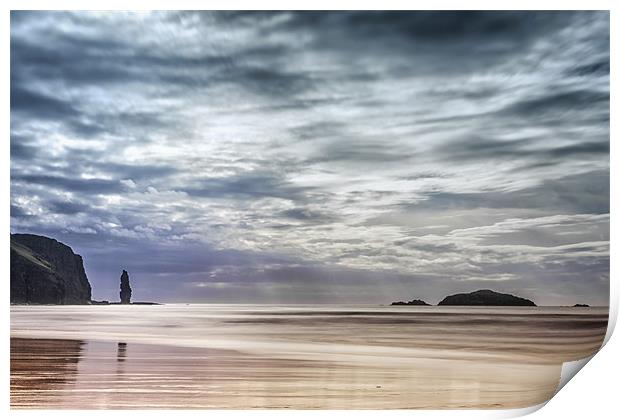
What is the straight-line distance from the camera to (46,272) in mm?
2982

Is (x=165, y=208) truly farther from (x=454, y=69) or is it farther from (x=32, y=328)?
(x=454, y=69)

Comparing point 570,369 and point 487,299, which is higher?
point 487,299

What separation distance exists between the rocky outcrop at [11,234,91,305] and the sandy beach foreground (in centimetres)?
6

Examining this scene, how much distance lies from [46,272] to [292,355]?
0.93 meters

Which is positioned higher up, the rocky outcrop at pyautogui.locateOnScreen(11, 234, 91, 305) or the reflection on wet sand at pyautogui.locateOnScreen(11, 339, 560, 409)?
the rocky outcrop at pyautogui.locateOnScreen(11, 234, 91, 305)

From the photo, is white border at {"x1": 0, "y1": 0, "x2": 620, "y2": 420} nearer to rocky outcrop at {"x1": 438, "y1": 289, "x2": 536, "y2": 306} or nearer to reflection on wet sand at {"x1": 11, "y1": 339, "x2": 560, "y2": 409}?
reflection on wet sand at {"x1": 11, "y1": 339, "x2": 560, "y2": 409}

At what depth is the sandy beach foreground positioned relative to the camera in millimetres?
2959

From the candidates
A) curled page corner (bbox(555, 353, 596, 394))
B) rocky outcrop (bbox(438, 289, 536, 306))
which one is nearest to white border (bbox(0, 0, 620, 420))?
curled page corner (bbox(555, 353, 596, 394))

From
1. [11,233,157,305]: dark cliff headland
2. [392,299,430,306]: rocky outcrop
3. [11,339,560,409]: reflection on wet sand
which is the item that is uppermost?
[11,233,157,305]: dark cliff headland

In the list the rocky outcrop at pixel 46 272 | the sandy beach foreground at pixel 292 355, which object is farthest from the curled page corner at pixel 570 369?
the rocky outcrop at pixel 46 272

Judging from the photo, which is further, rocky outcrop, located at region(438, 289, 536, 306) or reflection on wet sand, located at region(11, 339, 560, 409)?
rocky outcrop, located at region(438, 289, 536, 306)
